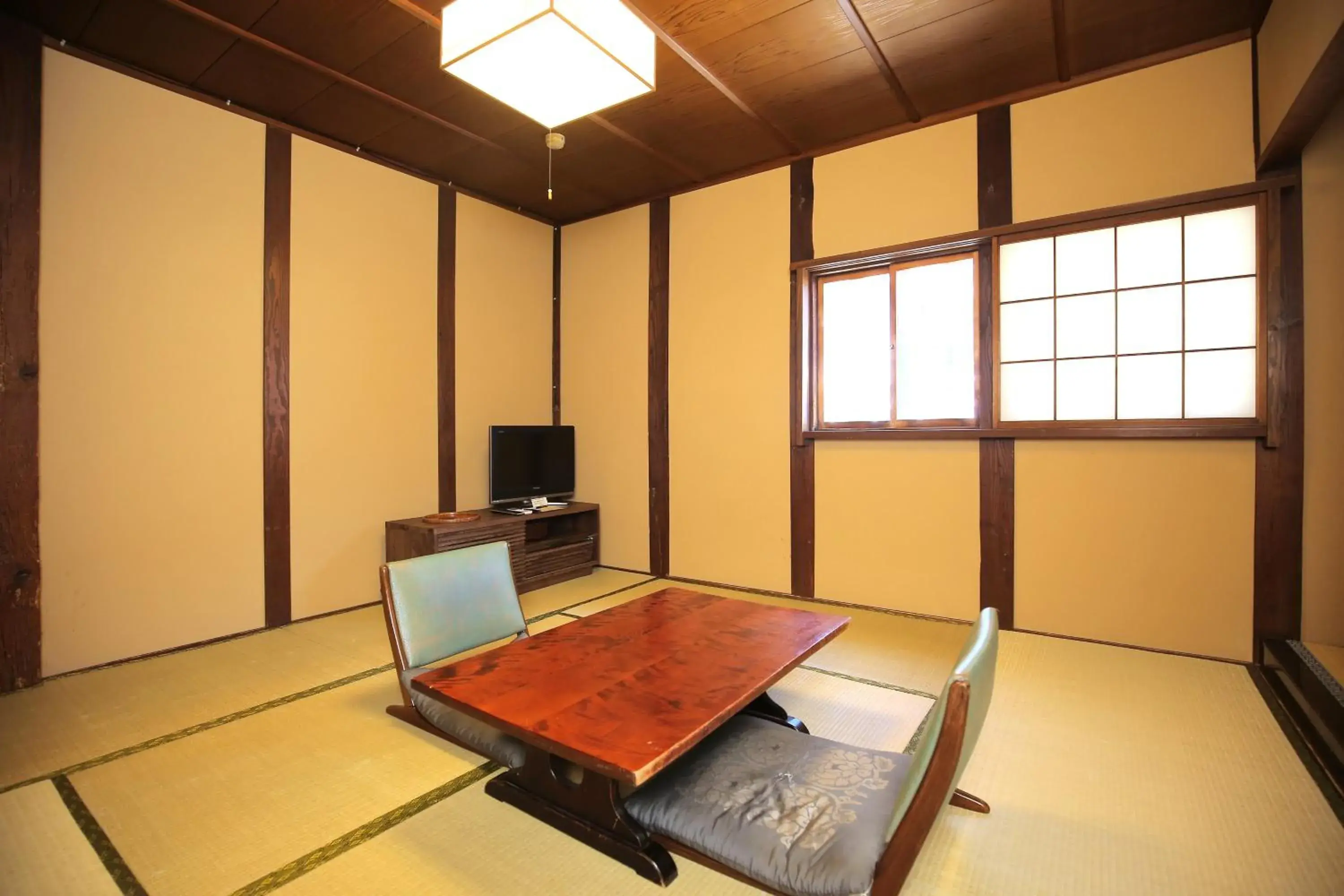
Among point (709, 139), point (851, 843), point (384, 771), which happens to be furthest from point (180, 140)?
point (851, 843)

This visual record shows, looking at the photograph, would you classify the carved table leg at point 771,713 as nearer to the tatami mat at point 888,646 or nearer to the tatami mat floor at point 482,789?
the tatami mat floor at point 482,789

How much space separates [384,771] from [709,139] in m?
3.72

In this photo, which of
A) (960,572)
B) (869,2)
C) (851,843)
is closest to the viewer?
(851,843)

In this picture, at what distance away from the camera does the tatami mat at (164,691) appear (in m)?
2.11

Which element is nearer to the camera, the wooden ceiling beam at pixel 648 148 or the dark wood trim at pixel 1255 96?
the dark wood trim at pixel 1255 96

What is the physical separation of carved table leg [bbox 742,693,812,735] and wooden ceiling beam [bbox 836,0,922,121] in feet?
9.30

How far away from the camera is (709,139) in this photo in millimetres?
3793

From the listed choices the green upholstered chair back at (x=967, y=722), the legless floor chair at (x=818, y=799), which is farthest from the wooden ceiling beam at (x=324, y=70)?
the green upholstered chair back at (x=967, y=722)

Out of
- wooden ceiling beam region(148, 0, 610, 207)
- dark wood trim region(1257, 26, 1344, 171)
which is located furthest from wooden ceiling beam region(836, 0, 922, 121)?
wooden ceiling beam region(148, 0, 610, 207)

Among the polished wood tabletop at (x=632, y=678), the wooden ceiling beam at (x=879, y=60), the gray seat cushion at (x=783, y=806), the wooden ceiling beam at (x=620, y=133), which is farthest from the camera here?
the wooden ceiling beam at (x=879, y=60)

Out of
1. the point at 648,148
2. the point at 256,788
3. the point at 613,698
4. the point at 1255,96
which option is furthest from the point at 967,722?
the point at 648,148

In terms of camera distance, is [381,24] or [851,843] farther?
[381,24]

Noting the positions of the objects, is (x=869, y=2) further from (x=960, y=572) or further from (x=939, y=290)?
(x=960, y=572)

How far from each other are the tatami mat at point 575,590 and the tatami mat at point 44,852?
208 centimetres
